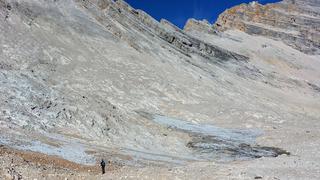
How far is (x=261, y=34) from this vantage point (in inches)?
6088

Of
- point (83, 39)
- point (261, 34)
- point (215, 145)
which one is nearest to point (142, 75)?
point (83, 39)

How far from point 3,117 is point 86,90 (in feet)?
60.3

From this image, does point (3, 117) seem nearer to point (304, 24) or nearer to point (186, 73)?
point (186, 73)

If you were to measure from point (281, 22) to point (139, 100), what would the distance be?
117 metres

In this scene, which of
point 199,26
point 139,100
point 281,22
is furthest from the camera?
point 281,22

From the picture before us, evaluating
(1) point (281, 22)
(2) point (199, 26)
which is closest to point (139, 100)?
(2) point (199, 26)

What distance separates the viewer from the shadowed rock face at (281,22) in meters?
156

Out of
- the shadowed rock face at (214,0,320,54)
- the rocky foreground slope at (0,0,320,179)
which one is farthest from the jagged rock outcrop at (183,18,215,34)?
the rocky foreground slope at (0,0,320,179)

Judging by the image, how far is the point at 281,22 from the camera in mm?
166750

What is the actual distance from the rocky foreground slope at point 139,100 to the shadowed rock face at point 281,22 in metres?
43.9

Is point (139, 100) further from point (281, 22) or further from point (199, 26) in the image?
point (281, 22)

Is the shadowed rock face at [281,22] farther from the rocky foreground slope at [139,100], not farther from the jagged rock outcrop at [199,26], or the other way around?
the rocky foreground slope at [139,100]

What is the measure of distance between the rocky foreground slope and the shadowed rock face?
144 feet

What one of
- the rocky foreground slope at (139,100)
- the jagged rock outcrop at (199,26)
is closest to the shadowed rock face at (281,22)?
the jagged rock outcrop at (199,26)
